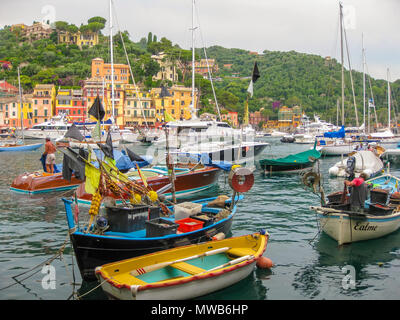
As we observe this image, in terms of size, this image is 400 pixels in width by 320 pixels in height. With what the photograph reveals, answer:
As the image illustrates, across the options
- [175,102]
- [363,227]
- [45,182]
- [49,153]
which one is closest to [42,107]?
[175,102]

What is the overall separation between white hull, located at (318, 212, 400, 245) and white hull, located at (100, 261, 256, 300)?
4.33 m

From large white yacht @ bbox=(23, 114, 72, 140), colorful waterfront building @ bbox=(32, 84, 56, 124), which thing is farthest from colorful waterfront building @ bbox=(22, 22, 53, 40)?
large white yacht @ bbox=(23, 114, 72, 140)

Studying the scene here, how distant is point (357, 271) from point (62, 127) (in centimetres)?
7587

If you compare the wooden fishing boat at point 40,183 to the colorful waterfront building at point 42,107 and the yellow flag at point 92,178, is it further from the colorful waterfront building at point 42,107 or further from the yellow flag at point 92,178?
the colorful waterfront building at point 42,107

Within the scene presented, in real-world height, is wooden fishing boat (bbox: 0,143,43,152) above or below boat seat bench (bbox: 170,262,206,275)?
above

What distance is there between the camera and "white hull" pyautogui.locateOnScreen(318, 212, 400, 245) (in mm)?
12141

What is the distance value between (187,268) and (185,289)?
0.81 m

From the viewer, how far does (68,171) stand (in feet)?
46.2

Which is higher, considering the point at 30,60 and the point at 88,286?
the point at 30,60

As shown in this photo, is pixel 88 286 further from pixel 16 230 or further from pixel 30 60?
pixel 30 60

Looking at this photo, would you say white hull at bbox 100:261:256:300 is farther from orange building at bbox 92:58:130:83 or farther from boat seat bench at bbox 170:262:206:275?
orange building at bbox 92:58:130:83

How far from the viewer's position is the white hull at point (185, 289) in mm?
7656
